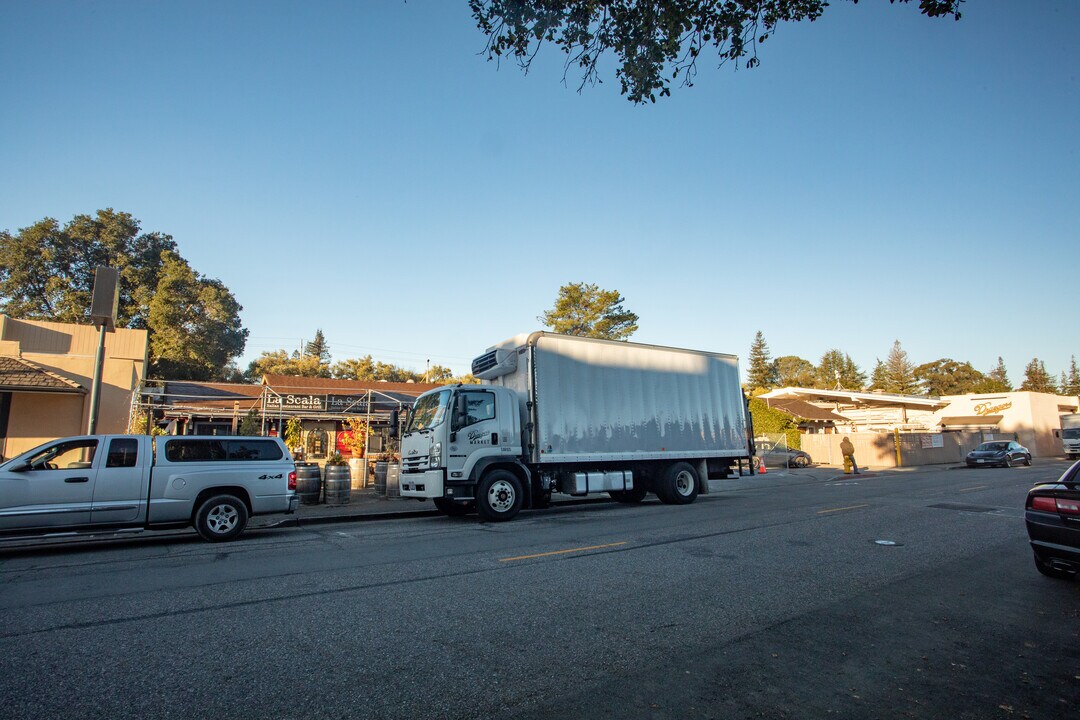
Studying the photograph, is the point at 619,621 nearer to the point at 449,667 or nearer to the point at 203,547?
the point at 449,667

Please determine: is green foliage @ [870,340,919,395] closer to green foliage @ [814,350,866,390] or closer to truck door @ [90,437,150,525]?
green foliage @ [814,350,866,390]

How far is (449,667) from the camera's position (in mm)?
3936

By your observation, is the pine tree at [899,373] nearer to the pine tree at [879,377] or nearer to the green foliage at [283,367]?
the pine tree at [879,377]

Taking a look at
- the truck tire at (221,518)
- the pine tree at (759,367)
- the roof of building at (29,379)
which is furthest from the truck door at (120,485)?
the pine tree at (759,367)

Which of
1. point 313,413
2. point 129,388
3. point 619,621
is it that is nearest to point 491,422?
point 619,621

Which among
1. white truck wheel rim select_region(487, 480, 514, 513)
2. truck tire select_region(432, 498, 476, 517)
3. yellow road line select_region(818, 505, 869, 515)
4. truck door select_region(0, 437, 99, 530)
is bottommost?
yellow road line select_region(818, 505, 869, 515)

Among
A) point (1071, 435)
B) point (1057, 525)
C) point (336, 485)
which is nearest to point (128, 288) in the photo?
point (336, 485)

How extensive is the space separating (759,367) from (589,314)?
52.3 metres

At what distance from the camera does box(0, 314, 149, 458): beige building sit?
65.3 ft

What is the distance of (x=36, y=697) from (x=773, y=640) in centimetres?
488

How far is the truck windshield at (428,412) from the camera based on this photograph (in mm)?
12047

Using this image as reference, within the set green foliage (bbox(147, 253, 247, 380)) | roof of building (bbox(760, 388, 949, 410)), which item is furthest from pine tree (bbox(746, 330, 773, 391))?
green foliage (bbox(147, 253, 247, 380))

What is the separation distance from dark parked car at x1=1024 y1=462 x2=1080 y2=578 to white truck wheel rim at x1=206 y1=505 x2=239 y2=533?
11138mm

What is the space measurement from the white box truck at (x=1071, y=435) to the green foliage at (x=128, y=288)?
54.5 m
